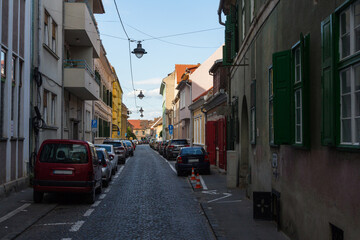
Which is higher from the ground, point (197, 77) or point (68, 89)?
point (197, 77)

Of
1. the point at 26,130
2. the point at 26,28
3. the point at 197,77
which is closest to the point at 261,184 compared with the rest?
the point at 26,130

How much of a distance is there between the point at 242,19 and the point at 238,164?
506 centimetres

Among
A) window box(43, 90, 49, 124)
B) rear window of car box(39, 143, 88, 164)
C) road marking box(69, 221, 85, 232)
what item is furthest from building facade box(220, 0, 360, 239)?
window box(43, 90, 49, 124)

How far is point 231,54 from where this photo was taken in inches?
684

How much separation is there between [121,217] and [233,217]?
2.49 m

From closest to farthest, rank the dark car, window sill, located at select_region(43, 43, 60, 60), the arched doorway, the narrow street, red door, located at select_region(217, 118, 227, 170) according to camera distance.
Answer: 1. the narrow street
2. the arched doorway
3. window sill, located at select_region(43, 43, 60, 60)
4. the dark car
5. red door, located at select_region(217, 118, 227, 170)

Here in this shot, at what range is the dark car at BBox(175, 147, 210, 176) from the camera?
21391 millimetres

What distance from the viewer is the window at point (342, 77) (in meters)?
5.11

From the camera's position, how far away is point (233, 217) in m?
10.1

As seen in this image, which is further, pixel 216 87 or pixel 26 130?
pixel 216 87

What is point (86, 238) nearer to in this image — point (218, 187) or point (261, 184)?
point (261, 184)

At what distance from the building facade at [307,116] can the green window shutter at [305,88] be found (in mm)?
15

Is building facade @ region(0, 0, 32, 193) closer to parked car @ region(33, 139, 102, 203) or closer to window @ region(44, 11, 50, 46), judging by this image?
parked car @ region(33, 139, 102, 203)

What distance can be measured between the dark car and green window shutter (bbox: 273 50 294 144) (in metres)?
13.8
